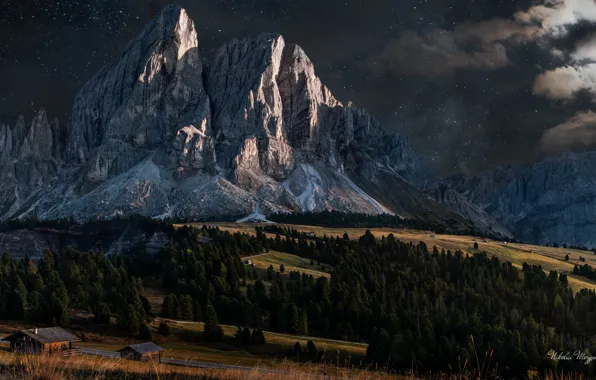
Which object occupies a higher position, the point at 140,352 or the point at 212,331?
the point at 140,352

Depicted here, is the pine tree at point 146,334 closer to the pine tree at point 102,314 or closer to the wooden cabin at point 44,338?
the pine tree at point 102,314

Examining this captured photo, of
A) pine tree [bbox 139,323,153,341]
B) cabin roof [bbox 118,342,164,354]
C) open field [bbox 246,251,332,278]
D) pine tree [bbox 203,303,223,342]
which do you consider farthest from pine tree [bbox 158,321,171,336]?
open field [bbox 246,251,332,278]

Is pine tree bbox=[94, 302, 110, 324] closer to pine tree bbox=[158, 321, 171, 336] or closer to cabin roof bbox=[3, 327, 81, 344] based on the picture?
pine tree bbox=[158, 321, 171, 336]

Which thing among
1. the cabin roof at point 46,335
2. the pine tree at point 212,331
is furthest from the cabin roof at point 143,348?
the pine tree at point 212,331

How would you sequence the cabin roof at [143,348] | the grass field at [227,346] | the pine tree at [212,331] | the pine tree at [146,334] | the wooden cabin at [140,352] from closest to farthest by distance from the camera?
the wooden cabin at [140,352]
the cabin roof at [143,348]
the grass field at [227,346]
the pine tree at [146,334]
the pine tree at [212,331]

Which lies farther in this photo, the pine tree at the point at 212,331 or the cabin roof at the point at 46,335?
the pine tree at the point at 212,331

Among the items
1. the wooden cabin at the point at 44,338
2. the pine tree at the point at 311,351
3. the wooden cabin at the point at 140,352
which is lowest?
the pine tree at the point at 311,351

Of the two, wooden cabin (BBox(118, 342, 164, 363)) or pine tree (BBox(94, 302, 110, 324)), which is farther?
pine tree (BBox(94, 302, 110, 324))

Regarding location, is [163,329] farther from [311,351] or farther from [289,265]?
[289,265]

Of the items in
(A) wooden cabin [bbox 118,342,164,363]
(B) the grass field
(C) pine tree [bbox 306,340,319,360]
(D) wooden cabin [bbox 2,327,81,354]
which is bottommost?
(B) the grass field

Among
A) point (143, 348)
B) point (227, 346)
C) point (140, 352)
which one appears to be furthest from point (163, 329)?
point (140, 352)

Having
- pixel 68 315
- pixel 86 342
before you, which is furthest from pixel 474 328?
pixel 68 315

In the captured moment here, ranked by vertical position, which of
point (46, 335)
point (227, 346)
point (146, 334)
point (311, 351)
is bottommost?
point (227, 346)

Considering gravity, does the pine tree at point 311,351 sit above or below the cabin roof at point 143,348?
below
